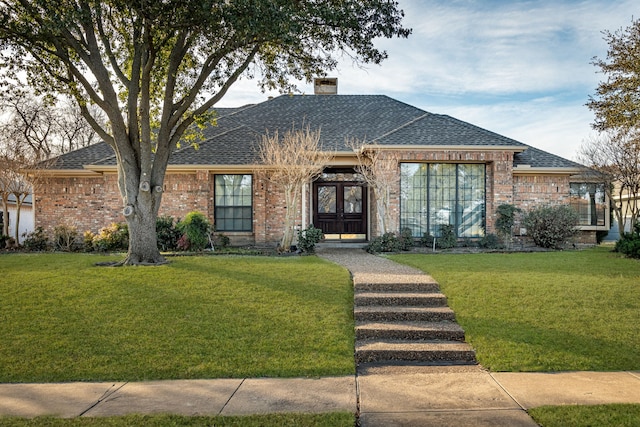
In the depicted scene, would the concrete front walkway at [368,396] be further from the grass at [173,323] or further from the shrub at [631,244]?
the shrub at [631,244]

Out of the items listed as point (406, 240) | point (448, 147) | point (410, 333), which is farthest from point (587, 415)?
point (448, 147)

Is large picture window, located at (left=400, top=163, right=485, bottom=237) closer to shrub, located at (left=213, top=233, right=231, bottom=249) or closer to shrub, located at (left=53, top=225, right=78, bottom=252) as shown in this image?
shrub, located at (left=213, top=233, right=231, bottom=249)

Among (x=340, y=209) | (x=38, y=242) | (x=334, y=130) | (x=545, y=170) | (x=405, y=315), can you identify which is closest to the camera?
(x=405, y=315)

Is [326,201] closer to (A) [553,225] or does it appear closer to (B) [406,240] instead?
(B) [406,240]

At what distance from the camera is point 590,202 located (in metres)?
17.0

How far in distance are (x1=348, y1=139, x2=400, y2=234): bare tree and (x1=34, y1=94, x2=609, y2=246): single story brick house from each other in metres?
0.17

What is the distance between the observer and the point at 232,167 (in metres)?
14.5

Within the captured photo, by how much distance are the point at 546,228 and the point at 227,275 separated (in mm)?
10607

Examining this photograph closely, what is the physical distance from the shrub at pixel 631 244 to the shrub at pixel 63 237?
16341mm

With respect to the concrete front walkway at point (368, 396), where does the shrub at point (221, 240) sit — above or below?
above

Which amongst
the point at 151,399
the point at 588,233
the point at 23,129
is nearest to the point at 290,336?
the point at 151,399

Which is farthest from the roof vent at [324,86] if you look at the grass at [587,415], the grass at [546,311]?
the grass at [587,415]

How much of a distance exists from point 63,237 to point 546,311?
14.2 meters

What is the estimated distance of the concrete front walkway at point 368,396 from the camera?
3902 millimetres
